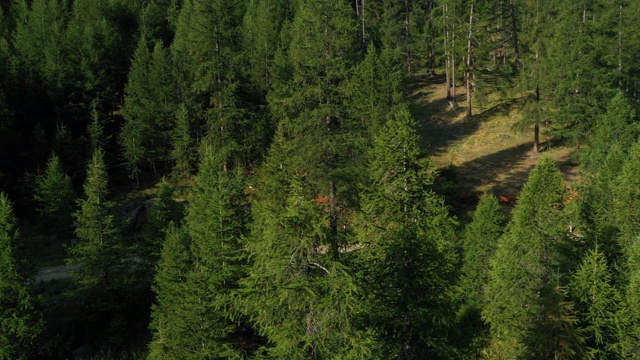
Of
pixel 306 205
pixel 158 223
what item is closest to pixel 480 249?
pixel 306 205

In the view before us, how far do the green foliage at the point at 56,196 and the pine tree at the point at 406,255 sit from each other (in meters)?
30.6

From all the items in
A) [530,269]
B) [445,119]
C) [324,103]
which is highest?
[324,103]

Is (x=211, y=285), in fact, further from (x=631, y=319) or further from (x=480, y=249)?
(x=631, y=319)

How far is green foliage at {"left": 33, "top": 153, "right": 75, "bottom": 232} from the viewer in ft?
117

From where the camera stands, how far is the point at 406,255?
12859mm

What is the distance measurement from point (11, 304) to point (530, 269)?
71.6ft

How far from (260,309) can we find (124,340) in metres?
18.0

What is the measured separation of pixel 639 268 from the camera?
52.7ft

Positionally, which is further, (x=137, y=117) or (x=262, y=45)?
(x=262, y=45)

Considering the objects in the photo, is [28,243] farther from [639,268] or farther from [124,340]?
[639,268]

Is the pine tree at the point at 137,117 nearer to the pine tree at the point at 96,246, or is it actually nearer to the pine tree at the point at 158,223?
the pine tree at the point at 158,223

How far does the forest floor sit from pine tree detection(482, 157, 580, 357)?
40.6 ft

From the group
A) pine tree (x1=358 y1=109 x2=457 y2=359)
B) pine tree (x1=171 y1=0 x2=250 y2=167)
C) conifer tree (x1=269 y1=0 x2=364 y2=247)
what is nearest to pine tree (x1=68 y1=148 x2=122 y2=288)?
pine tree (x1=171 y1=0 x2=250 y2=167)

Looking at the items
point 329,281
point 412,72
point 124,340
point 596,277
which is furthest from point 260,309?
point 412,72
